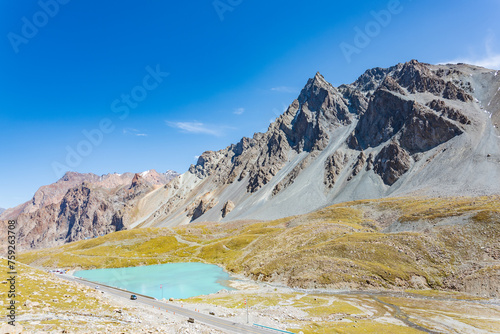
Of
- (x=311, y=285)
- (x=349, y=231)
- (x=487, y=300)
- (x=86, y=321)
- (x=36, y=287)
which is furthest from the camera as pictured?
(x=349, y=231)

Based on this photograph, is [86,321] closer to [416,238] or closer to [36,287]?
[36,287]

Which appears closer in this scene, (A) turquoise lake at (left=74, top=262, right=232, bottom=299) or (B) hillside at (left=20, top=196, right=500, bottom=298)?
(B) hillside at (left=20, top=196, right=500, bottom=298)

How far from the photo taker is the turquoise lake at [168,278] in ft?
276

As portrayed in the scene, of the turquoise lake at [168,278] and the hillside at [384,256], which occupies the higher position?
the hillside at [384,256]

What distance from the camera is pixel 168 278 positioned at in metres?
104

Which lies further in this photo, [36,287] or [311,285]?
[311,285]

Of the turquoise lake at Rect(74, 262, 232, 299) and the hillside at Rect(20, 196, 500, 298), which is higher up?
the hillside at Rect(20, 196, 500, 298)

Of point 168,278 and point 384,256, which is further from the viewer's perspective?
point 168,278

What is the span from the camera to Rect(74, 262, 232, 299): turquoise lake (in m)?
84.1

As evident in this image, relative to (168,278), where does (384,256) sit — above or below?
above

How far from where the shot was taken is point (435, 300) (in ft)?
200

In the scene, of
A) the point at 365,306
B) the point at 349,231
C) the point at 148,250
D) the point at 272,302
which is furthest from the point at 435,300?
the point at 148,250

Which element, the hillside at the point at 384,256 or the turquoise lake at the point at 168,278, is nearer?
the hillside at the point at 384,256

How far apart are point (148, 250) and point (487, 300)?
149 m
